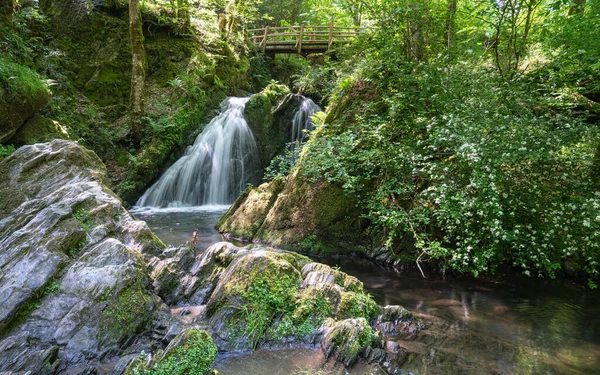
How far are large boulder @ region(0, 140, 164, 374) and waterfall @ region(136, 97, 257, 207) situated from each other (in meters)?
7.35

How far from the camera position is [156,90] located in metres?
15.5

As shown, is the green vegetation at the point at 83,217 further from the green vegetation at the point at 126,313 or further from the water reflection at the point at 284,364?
the water reflection at the point at 284,364

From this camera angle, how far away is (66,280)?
4.36 metres

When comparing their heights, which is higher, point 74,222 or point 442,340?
point 74,222

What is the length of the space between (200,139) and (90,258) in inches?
425

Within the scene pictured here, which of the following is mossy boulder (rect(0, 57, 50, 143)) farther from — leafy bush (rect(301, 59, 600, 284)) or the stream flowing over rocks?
leafy bush (rect(301, 59, 600, 284))

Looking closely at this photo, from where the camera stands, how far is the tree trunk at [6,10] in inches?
378

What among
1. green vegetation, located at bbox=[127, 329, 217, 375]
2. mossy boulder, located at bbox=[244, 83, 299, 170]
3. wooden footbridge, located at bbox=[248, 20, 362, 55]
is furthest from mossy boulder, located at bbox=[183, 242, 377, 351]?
wooden footbridge, located at bbox=[248, 20, 362, 55]

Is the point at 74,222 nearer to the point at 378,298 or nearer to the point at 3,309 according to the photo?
the point at 3,309

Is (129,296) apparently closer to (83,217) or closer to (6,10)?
(83,217)

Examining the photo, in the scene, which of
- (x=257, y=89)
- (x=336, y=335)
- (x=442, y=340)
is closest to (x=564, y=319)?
(x=442, y=340)

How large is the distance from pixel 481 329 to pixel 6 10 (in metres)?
13.7

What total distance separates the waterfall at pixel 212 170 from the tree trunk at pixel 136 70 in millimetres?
2046

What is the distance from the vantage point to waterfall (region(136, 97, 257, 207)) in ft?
44.1
